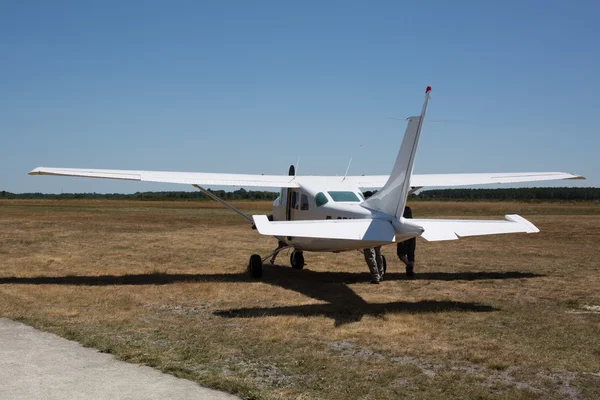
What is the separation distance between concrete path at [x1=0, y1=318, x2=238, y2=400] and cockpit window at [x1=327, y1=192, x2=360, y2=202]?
21.7ft

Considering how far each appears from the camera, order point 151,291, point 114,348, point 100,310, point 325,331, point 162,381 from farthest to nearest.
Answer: point 151,291 < point 100,310 < point 325,331 < point 114,348 < point 162,381

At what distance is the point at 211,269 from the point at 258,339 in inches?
299

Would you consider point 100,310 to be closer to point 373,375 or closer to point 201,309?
point 201,309

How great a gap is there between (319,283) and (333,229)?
3754mm

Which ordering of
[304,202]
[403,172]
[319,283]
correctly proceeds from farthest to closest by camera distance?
[304,202]
[319,283]
[403,172]

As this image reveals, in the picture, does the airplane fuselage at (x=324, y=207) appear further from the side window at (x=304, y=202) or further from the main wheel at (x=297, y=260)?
the main wheel at (x=297, y=260)

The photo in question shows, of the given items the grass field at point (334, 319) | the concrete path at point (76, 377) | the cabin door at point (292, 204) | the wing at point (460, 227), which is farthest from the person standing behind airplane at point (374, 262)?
the concrete path at point (76, 377)

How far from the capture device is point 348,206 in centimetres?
1159

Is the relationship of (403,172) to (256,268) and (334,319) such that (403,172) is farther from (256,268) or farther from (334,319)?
Answer: (256,268)

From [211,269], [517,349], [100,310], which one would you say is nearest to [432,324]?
[517,349]

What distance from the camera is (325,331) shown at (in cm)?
801

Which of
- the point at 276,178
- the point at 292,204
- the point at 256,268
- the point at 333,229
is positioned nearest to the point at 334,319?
the point at 333,229

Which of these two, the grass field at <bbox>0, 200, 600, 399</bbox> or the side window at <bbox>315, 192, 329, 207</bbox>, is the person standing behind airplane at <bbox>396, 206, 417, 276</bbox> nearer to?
the grass field at <bbox>0, 200, 600, 399</bbox>

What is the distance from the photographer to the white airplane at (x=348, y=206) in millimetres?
9336
